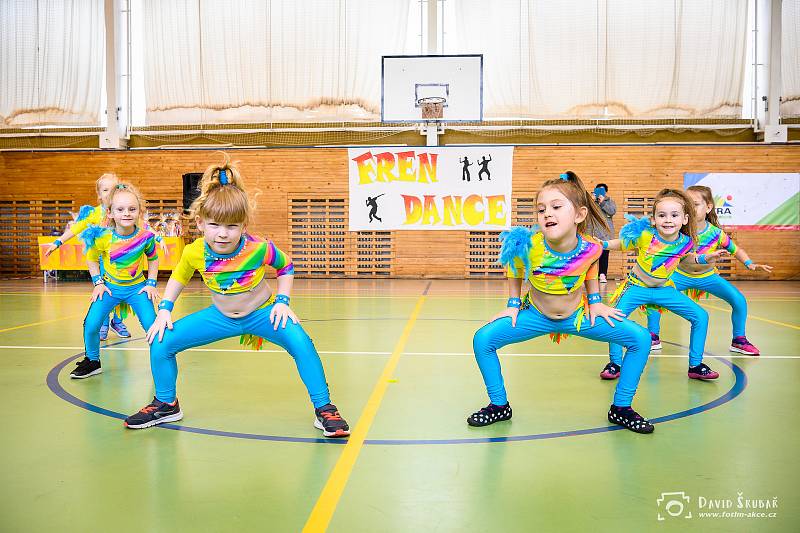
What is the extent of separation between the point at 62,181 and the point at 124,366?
12037 millimetres

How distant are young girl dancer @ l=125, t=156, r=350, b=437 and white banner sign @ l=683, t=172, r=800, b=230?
12897 millimetres

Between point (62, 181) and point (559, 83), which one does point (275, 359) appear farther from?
point (62, 181)

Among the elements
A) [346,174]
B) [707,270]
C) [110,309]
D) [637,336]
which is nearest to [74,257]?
[346,174]

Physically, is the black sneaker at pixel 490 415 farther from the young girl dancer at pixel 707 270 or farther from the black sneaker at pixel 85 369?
the black sneaker at pixel 85 369

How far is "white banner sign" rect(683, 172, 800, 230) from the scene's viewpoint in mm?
13812

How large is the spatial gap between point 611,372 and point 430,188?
1001 cm

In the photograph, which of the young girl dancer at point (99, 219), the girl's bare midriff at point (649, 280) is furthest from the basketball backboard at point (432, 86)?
the girl's bare midriff at point (649, 280)

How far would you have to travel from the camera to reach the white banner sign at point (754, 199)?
13.8m

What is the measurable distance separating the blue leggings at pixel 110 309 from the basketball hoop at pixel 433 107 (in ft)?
32.5

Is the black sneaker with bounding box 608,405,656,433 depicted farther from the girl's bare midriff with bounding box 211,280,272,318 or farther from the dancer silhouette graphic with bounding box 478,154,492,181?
the dancer silhouette graphic with bounding box 478,154,492,181

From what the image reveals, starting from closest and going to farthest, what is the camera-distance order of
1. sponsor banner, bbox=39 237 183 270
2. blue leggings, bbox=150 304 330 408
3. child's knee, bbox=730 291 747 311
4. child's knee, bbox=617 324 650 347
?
blue leggings, bbox=150 304 330 408 < child's knee, bbox=617 324 650 347 < child's knee, bbox=730 291 747 311 < sponsor banner, bbox=39 237 183 270

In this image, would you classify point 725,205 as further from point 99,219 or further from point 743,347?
point 99,219

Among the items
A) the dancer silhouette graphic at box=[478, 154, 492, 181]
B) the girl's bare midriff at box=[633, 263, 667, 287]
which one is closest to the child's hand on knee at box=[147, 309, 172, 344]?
the girl's bare midriff at box=[633, 263, 667, 287]

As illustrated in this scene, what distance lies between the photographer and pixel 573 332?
11.6 ft
